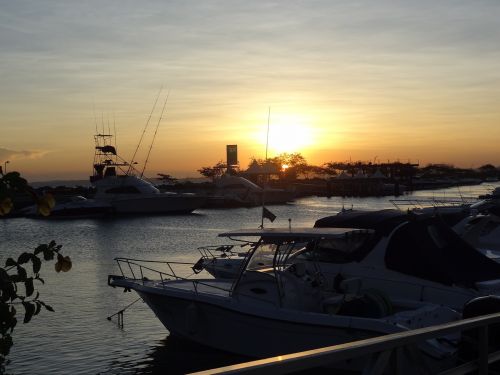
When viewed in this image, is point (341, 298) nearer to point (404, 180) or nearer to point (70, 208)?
point (70, 208)

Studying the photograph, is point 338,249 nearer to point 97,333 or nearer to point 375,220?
point 375,220

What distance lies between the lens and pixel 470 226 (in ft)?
73.7

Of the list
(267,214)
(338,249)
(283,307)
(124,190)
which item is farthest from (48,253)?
(124,190)

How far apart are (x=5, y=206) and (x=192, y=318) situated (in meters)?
9.28

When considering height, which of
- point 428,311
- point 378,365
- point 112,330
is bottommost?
point 112,330

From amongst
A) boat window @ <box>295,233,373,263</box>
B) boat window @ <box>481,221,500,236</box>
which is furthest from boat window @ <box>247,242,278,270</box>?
boat window @ <box>481,221,500,236</box>

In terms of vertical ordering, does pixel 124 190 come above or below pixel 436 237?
above

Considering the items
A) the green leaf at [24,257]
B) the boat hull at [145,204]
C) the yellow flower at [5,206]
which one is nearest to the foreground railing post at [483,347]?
the green leaf at [24,257]

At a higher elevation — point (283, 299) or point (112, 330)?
point (283, 299)

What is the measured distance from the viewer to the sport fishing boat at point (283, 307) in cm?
1143

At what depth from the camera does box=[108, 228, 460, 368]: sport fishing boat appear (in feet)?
37.5

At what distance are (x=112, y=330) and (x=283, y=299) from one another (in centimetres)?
590

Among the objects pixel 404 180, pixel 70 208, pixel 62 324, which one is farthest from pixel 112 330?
pixel 404 180

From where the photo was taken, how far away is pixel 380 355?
4.22m
